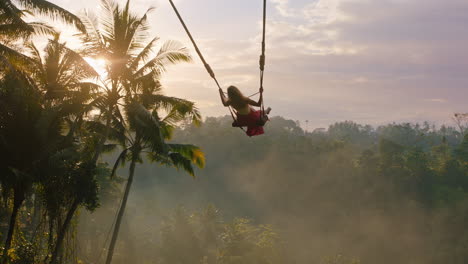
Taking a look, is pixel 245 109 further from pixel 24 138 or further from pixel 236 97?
pixel 24 138

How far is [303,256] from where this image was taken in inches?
2271

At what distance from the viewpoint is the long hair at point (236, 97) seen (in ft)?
26.1

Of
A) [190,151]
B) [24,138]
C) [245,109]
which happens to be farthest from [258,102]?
[190,151]

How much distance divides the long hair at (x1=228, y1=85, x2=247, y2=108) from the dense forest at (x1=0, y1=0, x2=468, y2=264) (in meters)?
4.00

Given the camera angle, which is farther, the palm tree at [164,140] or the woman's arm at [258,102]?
the palm tree at [164,140]

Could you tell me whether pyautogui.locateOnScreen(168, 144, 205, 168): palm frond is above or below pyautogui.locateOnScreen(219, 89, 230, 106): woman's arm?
below

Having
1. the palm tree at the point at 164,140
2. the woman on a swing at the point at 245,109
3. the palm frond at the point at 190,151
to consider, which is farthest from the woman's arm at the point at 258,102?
the palm frond at the point at 190,151

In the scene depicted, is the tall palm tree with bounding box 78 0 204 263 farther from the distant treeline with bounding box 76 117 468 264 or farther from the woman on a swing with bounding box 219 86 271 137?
the distant treeline with bounding box 76 117 468 264

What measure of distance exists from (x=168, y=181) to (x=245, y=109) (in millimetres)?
81337

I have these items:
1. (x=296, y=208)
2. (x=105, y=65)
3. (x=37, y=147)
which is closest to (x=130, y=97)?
(x=105, y=65)

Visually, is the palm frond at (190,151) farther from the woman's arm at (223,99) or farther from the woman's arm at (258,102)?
the woman's arm at (258,102)

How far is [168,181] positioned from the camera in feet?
288

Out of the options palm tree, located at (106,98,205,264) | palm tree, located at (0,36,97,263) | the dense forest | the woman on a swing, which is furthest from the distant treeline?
the woman on a swing

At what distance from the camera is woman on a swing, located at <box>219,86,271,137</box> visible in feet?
26.3
